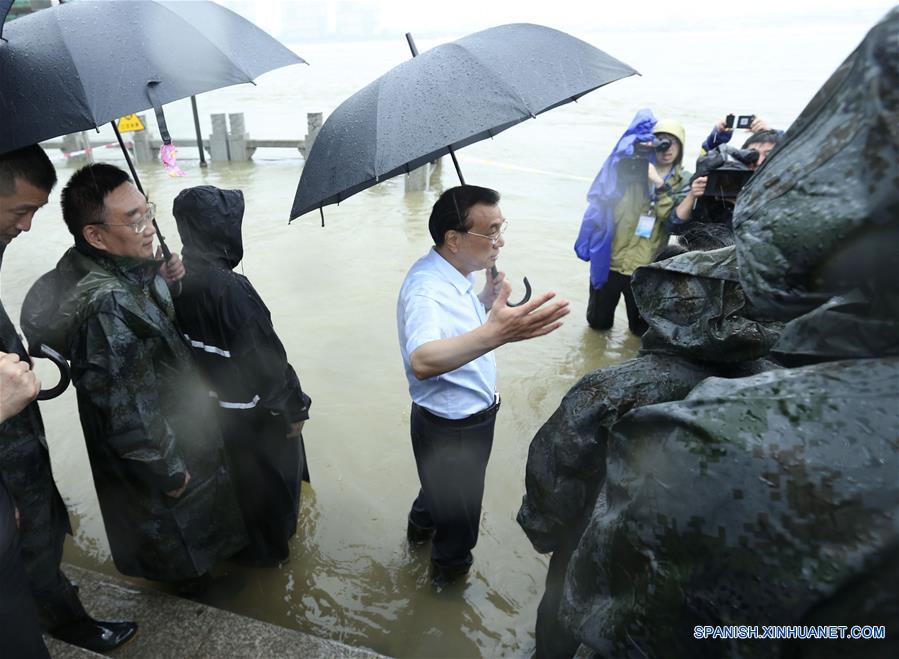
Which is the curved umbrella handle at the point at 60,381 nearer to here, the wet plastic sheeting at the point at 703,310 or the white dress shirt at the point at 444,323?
the white dress shirt at the point at 444,323

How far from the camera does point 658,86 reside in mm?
29609

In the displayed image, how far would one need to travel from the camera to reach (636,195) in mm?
4555

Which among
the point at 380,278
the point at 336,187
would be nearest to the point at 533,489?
the point at 336,187

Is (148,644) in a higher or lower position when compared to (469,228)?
lower

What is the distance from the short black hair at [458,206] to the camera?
7.43 ft

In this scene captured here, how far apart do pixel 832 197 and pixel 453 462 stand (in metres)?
1.89

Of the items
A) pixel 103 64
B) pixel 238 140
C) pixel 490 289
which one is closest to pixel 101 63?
pixel 103 64

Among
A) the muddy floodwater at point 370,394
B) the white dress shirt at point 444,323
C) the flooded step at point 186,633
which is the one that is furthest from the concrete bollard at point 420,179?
the flooded step at point 186,633

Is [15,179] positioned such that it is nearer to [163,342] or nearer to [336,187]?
[163,342]

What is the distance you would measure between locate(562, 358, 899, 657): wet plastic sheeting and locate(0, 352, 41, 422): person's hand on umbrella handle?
1.60m

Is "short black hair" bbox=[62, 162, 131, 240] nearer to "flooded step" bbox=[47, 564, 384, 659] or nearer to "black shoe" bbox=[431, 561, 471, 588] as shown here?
"flooded step" bbox=[47, 564, 384, 659]

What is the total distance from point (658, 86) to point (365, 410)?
30884 millimetres

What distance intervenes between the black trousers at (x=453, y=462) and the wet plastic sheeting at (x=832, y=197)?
65.3 inches

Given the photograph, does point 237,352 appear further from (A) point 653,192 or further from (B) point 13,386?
(A) point 653,192
